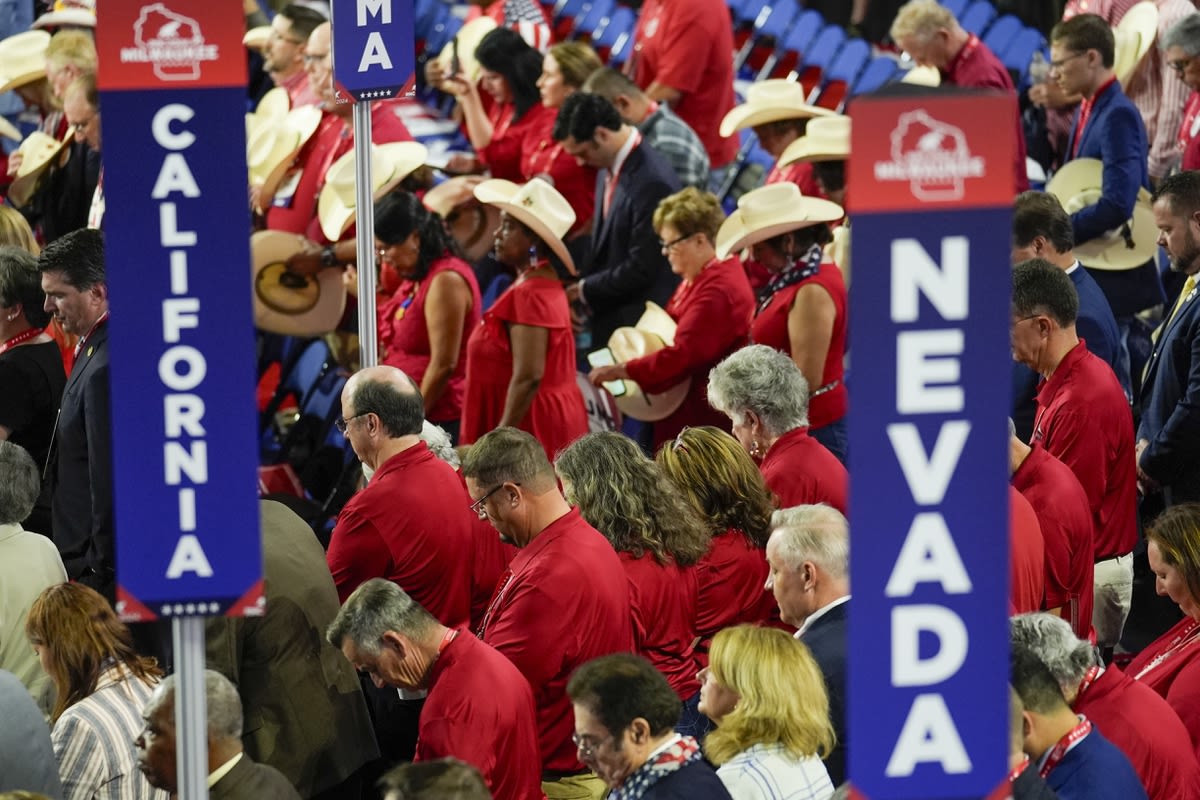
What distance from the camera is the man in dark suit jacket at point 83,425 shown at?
18.4 feet

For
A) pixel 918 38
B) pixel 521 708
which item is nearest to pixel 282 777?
pixel 521 708

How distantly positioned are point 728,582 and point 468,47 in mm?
5600

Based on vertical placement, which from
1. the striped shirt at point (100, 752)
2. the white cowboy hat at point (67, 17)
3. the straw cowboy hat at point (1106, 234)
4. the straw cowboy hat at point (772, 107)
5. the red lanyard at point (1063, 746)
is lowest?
the striped shirt at point (100, 752)

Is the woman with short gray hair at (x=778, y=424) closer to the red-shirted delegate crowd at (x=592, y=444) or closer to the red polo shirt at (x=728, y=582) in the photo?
the red-shirted delegate crowd at (x=592, y=444)

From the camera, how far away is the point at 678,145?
9203mm

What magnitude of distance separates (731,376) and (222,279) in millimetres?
2832

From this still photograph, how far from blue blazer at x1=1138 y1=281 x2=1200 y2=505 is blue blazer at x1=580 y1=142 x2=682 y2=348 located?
2.35m

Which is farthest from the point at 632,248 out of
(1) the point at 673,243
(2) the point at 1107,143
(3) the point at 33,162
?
(3) the point at 33,162

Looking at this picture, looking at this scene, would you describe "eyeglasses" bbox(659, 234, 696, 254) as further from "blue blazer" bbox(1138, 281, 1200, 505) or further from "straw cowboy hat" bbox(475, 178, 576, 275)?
"blue blazer" bbox(1138, 281, 1200, 505)

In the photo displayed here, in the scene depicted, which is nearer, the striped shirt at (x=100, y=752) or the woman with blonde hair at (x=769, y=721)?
the woman with blonde hair at (x=769, y=721)

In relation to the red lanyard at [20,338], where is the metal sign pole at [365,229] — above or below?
above

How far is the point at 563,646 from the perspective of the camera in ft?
16.6

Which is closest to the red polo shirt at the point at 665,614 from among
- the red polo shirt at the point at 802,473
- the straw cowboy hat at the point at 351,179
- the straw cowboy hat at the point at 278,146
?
the red polo shirt at the point at 802,473

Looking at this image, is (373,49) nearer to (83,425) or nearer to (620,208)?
(83,425)
